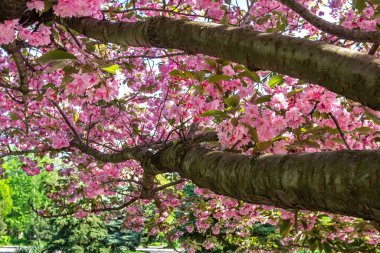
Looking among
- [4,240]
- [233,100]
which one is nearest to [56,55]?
[233,100]

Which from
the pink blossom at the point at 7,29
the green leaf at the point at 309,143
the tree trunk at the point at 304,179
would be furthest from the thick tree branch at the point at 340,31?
the pink blossom at the point at 7,29

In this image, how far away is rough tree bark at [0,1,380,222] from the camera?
3.67 feet

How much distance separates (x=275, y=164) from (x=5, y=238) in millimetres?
39986

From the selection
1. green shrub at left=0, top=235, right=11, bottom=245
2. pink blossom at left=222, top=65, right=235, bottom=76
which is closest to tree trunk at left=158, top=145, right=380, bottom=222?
pink blossom at left=222, top=65, right=235, bottom=76

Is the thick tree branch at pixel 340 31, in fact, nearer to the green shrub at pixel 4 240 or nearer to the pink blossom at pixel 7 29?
the pink blossom at pixel 7 29

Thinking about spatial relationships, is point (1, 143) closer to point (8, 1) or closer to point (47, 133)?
point (47, 133)

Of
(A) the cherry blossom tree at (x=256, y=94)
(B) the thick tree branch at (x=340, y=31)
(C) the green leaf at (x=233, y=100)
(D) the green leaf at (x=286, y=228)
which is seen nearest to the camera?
(A) the cherry blossom tree at (x=256, y=94)

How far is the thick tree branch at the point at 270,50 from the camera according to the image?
117cm

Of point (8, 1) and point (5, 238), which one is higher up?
point (8, 1)

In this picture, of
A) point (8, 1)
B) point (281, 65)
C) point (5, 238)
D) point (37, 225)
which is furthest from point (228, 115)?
point (5, 238)

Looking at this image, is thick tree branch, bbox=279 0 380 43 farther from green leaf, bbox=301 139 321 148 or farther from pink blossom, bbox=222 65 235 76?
green leaf, bbox=301 139 321 148

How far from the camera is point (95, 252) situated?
691 inches

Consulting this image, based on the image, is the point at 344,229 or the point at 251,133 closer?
the point at 251,133

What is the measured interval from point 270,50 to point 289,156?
378 mm
